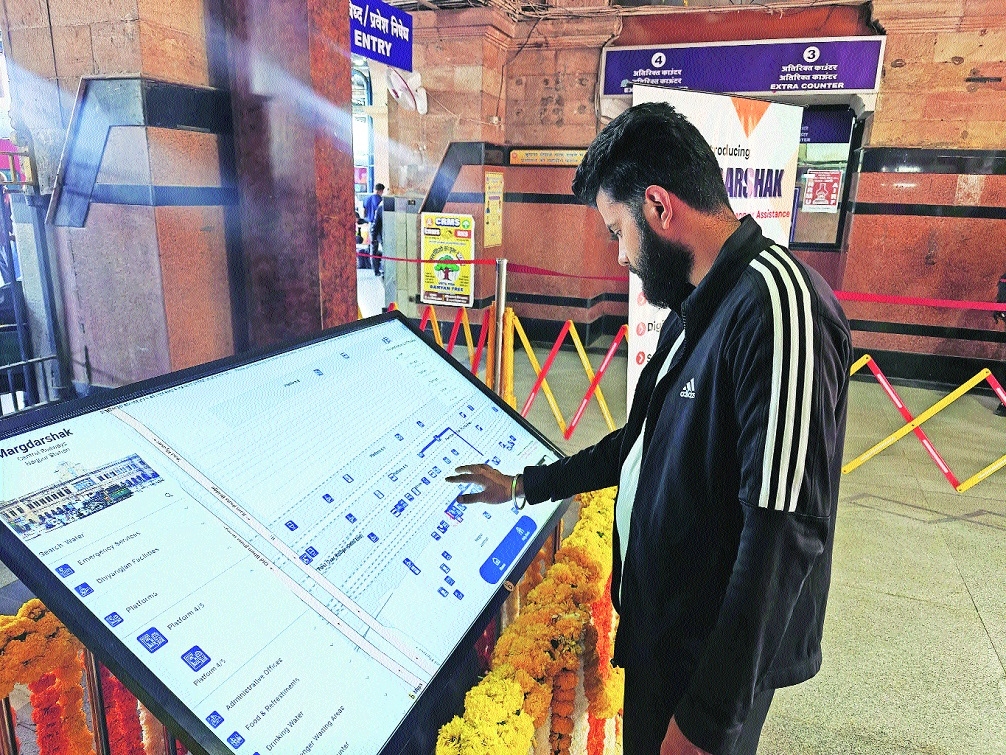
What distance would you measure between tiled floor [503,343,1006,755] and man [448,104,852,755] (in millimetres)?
1367

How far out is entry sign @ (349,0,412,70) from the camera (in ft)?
12.8

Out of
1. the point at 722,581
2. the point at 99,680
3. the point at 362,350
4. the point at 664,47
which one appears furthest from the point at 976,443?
the point at 99,680

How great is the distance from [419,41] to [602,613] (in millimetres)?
6910

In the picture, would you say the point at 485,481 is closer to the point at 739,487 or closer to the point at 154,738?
the point at 739,487

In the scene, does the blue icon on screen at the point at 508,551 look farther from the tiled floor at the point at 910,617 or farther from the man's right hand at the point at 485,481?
the tiled floor at the point at 910,617

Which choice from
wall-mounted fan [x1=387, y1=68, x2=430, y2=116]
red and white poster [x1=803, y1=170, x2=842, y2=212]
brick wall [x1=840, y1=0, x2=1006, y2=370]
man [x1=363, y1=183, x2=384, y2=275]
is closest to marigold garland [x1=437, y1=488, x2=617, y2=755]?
wall-mounted fan [x1=387, y1=68, x2=430, y2=116]

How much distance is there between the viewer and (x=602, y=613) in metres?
1.97

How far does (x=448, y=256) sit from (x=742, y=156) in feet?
13.5

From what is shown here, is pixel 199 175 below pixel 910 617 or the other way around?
the other way around

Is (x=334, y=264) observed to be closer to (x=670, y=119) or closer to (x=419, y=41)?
(x=670, y=119)

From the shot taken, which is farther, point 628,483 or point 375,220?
point 375,220

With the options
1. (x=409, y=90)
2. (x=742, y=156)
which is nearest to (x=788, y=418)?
(x=742, y=156)

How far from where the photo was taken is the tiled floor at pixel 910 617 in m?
2.51

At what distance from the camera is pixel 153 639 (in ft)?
2.87
